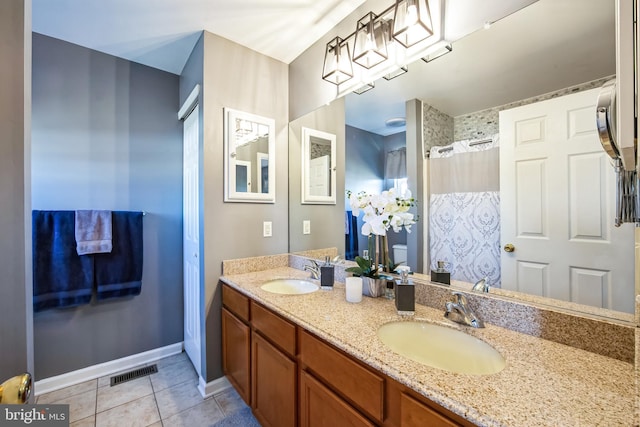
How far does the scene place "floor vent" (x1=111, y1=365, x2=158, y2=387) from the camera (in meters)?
1.97

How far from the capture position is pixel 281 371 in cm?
124

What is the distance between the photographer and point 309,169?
2115mm

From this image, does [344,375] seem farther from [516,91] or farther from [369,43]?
[369,43]

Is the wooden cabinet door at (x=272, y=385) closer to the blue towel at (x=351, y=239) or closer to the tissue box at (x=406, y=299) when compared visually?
the tissue box at (x=406, y=299)

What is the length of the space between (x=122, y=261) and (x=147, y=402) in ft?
3.37

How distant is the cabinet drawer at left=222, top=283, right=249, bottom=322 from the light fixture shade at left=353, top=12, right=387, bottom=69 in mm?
1586

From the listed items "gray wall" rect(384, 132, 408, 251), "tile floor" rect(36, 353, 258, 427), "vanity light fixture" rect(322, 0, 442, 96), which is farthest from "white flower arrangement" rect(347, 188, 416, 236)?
"tile floor" rect(36, 353, 258, 427)

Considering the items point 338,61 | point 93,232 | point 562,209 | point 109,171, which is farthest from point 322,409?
point 109,171

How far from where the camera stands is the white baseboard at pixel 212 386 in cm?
182

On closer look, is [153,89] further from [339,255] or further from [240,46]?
[339,255]

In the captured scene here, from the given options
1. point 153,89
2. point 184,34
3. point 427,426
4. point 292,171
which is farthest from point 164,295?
point 427,426

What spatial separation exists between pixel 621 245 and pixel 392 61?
126 centimetres

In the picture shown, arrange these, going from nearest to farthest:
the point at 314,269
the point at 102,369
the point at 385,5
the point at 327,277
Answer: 1. the point at 385,5
2. the point at 327,277
3. the point at 314,269
4. the point at 102,369

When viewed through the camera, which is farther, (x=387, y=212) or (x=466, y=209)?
(x=387, y=212)
